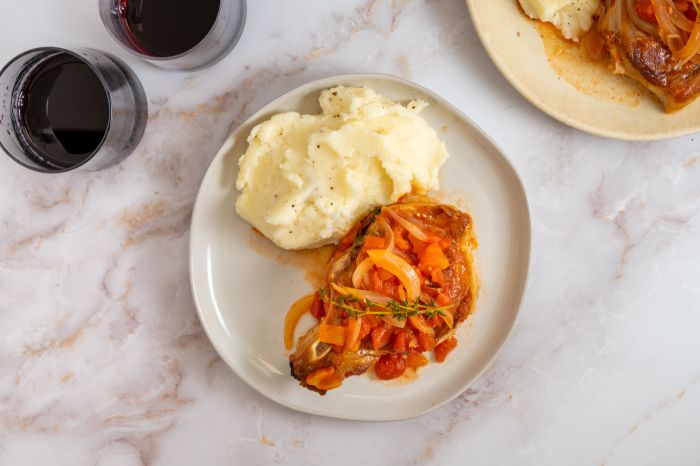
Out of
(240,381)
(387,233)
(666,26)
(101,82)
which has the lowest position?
(240,381)

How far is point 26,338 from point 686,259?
14.0 ft

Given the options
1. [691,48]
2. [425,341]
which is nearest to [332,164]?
[425,341]

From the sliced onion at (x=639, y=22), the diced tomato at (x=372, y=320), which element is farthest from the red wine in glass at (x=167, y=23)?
the sliced onion at (x=639, y=22)

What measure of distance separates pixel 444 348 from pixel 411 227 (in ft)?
2.74

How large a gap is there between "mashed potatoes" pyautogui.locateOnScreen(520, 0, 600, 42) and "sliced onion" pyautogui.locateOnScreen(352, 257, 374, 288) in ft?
5.84

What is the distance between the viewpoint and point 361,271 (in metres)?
2.99

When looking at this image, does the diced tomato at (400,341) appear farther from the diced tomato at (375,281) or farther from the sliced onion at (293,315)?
the sliced onion at (293,315)

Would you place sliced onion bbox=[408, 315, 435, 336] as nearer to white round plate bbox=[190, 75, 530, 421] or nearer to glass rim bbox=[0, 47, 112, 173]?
white round plate bbox=[190, 75, 530, 421]

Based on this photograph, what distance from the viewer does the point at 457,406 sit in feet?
12.2

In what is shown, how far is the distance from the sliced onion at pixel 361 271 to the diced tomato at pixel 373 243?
71mm

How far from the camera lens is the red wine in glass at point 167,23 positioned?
3.18m

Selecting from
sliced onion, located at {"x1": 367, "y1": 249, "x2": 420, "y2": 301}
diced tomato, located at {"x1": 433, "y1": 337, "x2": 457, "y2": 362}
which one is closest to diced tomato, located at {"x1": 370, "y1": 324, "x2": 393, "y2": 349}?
sliced onion, located at {"x1": 367, "y1": 249, "x2": 420, "y2": 301}

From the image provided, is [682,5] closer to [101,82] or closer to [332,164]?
[332,164]

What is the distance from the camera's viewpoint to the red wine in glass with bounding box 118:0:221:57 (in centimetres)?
318
